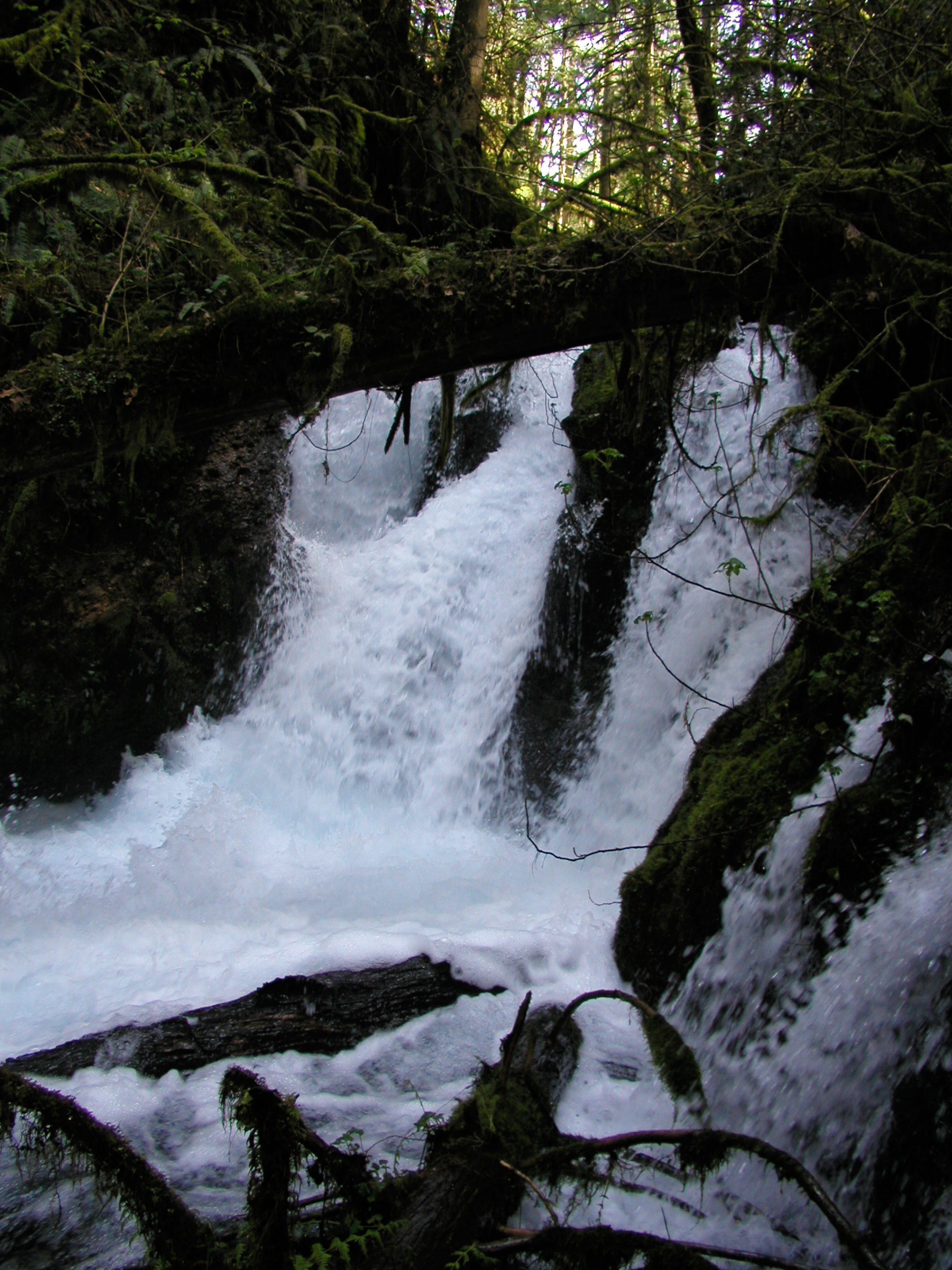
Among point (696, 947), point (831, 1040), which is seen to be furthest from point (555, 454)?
point (831, 1040)

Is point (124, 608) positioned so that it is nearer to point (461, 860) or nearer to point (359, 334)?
point (461, 860)

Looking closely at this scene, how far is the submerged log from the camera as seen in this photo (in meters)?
3.49

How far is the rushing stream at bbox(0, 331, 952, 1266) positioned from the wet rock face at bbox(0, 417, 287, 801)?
0.38 meters

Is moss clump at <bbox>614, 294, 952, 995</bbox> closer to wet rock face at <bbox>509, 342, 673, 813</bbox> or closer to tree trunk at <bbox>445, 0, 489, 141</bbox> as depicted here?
wet rock face at <bbox>509, 342, 673, 813</bbox>

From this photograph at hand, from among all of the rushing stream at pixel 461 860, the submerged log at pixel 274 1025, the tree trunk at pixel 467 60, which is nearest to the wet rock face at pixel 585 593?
the rushing stream at pixel 461 860

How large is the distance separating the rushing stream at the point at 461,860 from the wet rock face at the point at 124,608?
378 mm

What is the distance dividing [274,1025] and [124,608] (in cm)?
557

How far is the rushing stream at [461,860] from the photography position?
2574 millimetres

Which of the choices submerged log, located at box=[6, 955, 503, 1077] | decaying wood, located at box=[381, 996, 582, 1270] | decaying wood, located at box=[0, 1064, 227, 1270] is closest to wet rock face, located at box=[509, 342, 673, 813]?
submerged log, located at box=[6, 955, 503, 1077]

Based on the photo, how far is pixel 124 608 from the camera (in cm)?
803

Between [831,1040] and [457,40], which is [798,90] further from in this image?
[457,40]

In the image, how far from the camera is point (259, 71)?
848cm

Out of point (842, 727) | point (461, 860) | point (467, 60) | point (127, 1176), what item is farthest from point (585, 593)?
point (467, 60)

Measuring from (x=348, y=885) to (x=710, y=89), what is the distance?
6486mm
